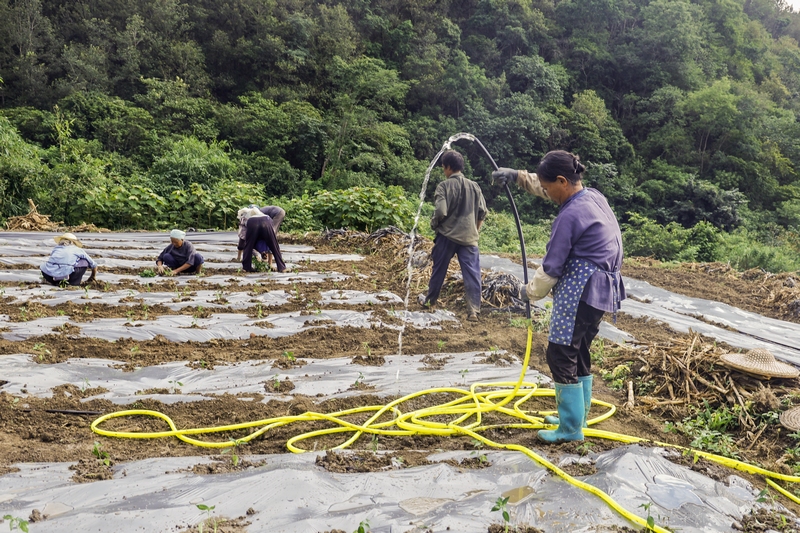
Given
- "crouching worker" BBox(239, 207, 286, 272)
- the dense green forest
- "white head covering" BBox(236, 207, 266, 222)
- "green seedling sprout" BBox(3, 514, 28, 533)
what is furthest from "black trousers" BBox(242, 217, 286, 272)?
the dense green forest

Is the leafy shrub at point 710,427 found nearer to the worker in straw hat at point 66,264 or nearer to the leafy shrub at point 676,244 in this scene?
the worker in straw hat at point 66,264

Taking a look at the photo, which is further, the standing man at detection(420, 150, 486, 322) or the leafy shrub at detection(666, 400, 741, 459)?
the standing man at detection(420, 150, 486, 322)

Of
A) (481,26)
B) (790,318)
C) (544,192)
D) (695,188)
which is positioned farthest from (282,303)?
(481,26)

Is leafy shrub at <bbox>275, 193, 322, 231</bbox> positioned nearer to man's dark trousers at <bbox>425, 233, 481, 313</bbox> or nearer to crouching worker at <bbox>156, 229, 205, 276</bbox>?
crouching worker at <bbox>156, 229, 205, 276</bbox>

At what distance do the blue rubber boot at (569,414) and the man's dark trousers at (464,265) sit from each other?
3.03 meters

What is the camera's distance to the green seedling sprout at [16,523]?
197 centimetres

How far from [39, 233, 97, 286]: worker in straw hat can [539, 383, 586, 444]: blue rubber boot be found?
5.95 meters

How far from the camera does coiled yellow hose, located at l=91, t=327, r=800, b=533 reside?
293 cm

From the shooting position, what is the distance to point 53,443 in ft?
10.0

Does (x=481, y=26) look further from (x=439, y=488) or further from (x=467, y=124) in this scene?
(x=439, y=488)

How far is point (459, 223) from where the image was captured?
19.3 feet

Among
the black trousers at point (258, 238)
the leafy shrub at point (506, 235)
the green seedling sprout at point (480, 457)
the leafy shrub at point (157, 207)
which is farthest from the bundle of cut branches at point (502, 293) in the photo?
the leafy shrub at point (157, 207)

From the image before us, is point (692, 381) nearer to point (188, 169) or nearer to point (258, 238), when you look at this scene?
point (258, 238)

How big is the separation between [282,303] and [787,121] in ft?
102
